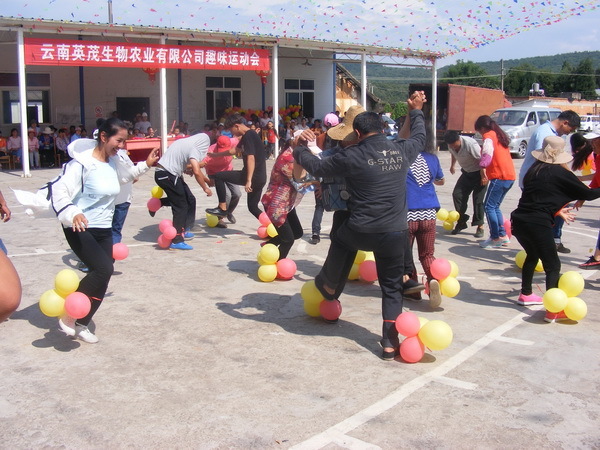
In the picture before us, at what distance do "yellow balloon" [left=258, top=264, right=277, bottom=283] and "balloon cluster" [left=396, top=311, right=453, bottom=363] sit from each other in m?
2.60

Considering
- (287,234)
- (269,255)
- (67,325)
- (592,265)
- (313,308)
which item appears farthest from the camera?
(287,234)

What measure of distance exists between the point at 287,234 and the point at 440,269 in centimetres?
201

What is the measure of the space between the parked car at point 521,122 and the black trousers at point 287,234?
66.0 feet

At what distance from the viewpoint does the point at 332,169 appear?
515 cm

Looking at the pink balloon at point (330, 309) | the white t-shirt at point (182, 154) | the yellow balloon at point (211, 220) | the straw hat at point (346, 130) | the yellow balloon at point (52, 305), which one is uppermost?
the straw hat at point (346, 130)

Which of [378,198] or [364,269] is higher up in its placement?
[378,198]

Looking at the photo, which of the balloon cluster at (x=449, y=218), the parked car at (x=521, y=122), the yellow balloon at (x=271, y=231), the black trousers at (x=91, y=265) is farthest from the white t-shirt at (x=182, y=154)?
the parked car at (x=521, y=122)

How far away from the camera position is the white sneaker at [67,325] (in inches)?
213

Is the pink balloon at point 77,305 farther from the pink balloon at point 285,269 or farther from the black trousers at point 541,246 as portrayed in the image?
the black trousers at point 541,246

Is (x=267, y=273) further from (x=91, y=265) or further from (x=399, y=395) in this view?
(x=399, y=395)

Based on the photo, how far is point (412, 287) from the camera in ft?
22.1

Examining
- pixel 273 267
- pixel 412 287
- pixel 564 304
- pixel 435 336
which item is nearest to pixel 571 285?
pixel 564 304

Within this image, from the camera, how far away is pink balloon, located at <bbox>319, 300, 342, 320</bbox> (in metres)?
6.01

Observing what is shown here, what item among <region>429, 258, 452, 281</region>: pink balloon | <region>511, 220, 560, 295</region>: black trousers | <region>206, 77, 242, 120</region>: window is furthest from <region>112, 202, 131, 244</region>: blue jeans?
<region>206, 77, 242, 120</region>: window
